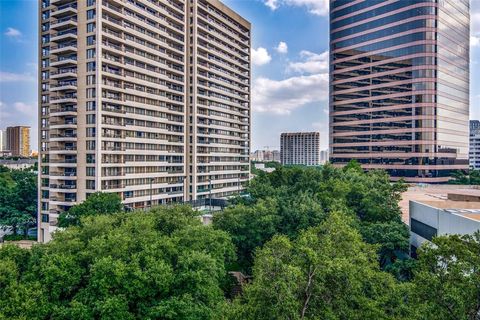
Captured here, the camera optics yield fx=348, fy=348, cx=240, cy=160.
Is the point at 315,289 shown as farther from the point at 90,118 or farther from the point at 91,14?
the point at 91,14

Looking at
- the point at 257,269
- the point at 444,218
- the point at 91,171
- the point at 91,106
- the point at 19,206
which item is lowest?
the point at 19,206

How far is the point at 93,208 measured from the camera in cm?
4025

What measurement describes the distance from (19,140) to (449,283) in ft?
673

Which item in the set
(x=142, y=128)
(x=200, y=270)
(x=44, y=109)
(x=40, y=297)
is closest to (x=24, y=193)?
(x=44, y=109)

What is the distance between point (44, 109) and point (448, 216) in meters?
55.2

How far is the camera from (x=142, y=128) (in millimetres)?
57344

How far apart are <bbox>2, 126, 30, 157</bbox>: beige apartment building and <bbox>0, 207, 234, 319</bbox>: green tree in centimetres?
17880

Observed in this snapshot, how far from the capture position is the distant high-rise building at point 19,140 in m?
175

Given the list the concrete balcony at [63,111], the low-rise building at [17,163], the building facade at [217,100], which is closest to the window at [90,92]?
the concrete balcony at [63,111]

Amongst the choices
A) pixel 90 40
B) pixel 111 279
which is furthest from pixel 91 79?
pixel 111 279

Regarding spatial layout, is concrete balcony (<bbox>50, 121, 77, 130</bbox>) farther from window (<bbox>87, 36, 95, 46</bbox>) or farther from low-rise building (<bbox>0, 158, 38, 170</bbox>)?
low-rise building (<bbox>0, 158, 38, 170</bbox>)

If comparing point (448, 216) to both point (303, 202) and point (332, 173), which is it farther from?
point (332, 173)

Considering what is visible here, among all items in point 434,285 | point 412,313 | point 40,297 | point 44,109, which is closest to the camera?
point 434,285

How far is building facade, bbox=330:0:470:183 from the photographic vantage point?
75.9 meters
